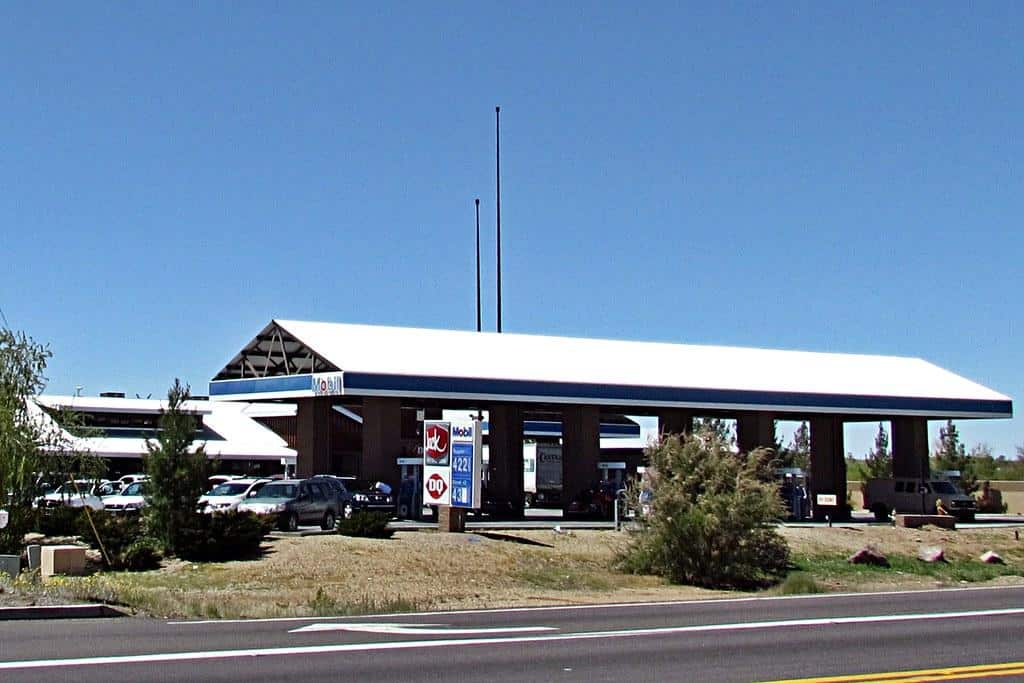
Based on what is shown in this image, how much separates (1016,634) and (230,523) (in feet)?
61.5

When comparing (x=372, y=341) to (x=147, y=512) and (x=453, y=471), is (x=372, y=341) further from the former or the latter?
(x=147, y=512)

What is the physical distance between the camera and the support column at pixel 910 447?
6053 centimetres

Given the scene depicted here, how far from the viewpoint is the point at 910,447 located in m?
60.7

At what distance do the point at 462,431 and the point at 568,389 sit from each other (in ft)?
43.7

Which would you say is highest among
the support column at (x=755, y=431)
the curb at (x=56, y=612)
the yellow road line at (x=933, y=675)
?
the support column at (x=755, y=431)

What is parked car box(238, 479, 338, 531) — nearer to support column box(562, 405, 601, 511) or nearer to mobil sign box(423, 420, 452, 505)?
mobil sign box(423, 420, 452, 505)

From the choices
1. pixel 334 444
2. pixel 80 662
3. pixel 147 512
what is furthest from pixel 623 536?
pixel 334 444

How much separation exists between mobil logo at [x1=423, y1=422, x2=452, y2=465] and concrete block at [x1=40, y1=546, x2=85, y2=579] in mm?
11336

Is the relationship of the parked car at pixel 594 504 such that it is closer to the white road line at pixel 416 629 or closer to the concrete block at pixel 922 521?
the concrete block at pixel 922 521

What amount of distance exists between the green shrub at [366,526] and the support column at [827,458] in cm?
3006

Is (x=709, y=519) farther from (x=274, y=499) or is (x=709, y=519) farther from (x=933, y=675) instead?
(x=933, y=675)

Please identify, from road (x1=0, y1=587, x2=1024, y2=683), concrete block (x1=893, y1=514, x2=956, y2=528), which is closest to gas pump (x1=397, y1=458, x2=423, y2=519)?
concrete block (x1=893, y1=514, x2=956, y2=528)

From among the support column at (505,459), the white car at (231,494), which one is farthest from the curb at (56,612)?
the support column at (505,459)

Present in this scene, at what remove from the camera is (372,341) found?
50969mm
